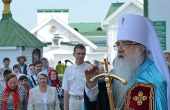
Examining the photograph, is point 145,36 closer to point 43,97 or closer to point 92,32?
point 43,97

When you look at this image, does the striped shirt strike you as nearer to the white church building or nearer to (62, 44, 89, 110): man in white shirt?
(62, 44, 89, 110): man in white shirt

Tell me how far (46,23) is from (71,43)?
4.79 metres

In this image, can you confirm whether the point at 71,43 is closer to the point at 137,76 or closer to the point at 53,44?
the point at 53,44

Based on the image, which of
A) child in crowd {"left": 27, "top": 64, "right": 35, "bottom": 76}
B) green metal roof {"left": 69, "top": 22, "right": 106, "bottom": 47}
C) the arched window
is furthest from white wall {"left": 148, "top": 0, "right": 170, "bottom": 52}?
green metal roof {"left": 69, "top": 22, "right": 106, "bottom": 47}

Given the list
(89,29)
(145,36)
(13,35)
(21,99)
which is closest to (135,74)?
(145,36)

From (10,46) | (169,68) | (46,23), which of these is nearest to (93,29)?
(46,23)

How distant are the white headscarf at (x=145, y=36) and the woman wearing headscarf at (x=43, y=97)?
4.73 m

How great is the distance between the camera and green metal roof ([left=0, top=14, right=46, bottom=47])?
969 inches

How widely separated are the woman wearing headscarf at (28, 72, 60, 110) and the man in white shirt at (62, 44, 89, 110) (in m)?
0.38

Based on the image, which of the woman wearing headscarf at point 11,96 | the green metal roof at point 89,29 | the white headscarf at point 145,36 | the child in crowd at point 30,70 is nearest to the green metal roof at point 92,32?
the green metal roof at point 89,29

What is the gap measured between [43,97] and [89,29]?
178 ft

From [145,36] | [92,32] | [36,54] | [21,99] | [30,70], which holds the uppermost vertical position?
[92,32]

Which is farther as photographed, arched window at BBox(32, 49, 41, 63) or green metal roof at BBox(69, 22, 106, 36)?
green metal roof at BBox(69, 22, 106, 36)

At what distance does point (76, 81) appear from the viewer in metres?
8.81
